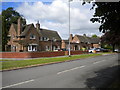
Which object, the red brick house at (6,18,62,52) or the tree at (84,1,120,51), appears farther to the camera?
the red brick house at (6,18,62,52)

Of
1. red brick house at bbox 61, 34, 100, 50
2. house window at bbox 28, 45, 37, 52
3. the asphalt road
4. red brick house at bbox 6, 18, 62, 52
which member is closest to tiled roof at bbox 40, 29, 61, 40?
red brick house at bbox 6, 18, 62, 52

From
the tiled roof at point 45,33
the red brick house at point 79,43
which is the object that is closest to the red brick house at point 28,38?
the tiled roof at point 45,33

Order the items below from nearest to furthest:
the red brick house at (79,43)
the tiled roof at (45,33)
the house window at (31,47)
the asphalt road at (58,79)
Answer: the asphalt road at (58,79) → the house window at (31,47) → the tiled roof at (45,33) → the red brick house at (79,43)

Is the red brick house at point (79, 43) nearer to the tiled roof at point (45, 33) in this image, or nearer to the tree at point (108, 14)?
the tiled roof at point (45, 33)

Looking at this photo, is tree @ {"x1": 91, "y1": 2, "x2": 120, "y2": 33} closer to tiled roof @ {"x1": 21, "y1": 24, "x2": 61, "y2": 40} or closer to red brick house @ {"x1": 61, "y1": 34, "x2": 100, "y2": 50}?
tiled roof @ {"x1": 21, "y1": 24, "x2": 61, "y2": 40}

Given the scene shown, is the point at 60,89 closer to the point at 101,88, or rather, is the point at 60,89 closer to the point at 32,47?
the point at 101,88

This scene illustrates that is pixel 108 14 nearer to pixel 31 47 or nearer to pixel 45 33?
pixel 31 47

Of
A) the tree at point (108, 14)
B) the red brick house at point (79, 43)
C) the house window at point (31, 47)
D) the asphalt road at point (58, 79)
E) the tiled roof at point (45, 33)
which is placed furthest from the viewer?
the red brick house at point (79, 43)

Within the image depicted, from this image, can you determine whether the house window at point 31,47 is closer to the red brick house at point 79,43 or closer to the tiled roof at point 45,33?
the tiled roof at point 45,33

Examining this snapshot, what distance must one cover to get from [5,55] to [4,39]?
15764mm

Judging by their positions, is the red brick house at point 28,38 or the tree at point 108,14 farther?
the red brick house at point 28,38

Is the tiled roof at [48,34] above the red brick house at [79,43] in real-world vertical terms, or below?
above

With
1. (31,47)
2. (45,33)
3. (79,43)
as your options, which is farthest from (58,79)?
(79,43)

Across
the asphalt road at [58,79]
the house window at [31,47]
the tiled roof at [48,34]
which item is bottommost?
the asphalt road at [58,79]
